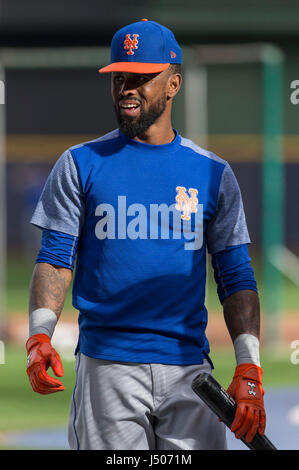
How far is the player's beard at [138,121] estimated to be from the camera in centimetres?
332

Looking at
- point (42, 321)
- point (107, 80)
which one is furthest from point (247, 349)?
point (107, 80)

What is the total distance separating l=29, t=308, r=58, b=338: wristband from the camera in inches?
126

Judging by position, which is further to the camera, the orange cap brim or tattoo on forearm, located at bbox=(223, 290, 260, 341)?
tattoo on forearm, located at bbox=(223, 290, 260, 341)

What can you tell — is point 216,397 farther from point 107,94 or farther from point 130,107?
point 107,94

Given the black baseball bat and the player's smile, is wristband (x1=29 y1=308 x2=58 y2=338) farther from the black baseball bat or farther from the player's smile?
the player's smile

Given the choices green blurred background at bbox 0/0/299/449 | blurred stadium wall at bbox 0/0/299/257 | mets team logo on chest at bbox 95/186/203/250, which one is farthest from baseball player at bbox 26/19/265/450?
blurred stadium wall at bbox 0/0/299/257

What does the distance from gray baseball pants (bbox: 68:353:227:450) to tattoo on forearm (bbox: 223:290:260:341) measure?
273 mm

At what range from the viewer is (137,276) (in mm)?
3223

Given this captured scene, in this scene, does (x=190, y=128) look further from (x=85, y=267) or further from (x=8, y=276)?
(x=8, y=276)

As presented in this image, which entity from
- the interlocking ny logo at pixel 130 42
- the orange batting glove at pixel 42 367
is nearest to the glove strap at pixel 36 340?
the orange batting glove at pixel 42 367

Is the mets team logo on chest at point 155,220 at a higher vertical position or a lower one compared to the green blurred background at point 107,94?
lower

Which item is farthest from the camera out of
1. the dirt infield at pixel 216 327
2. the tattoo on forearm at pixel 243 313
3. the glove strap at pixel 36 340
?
the dirt infield at pixel 216 327

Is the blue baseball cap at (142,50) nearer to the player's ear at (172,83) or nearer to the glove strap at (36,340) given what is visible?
the player's ear at (172,83)

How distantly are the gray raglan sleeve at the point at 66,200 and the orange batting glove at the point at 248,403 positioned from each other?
790 millimetres
